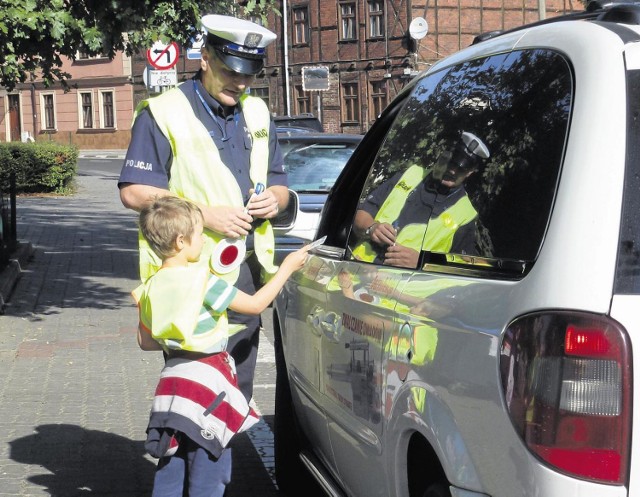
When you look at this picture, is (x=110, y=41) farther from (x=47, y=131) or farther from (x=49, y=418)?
(x=47, y=131)

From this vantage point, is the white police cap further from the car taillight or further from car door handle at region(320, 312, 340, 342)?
the car taillight

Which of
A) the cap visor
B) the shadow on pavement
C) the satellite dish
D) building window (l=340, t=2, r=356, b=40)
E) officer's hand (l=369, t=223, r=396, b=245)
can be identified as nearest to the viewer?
officer's hand (l=369, t=223, r=396, b=245)

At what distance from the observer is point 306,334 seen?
4.43 m

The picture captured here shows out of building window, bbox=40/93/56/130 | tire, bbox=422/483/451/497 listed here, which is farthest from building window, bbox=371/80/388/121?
tire, bbox=422/483/451/497

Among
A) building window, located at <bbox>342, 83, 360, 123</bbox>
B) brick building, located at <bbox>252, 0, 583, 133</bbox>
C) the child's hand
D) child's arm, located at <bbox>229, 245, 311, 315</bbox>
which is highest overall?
brick building, located at <bbox>252, 0, 583, 133</bbox>

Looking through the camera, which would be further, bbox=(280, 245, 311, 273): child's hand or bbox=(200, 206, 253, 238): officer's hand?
bbox=(200, 206, 253, 238): officer's hand

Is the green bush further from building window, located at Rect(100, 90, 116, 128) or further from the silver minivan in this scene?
building window, located at Rect(100, 90, 116, 128)

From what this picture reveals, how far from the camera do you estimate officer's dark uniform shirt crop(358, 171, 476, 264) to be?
298cm

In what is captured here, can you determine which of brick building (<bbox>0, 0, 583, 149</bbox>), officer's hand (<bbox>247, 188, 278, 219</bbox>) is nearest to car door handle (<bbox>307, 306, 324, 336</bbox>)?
officer's hand (<bbox>247, 188, 278, 219</bbox>)

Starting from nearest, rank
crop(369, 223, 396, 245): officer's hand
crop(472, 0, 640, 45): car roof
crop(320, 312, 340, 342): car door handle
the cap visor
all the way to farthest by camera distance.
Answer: crop(472, 0, 640, 45): car roof < crop(369, 223, 396, 245): officer's hand < crop(320, 312, 340, 342): car door handle < the cap visor

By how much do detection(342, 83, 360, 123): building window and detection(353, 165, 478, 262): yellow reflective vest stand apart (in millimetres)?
47293

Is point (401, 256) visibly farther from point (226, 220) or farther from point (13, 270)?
point (13, 270)

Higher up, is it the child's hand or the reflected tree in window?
the reflected tree in window

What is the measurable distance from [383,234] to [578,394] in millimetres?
1396
